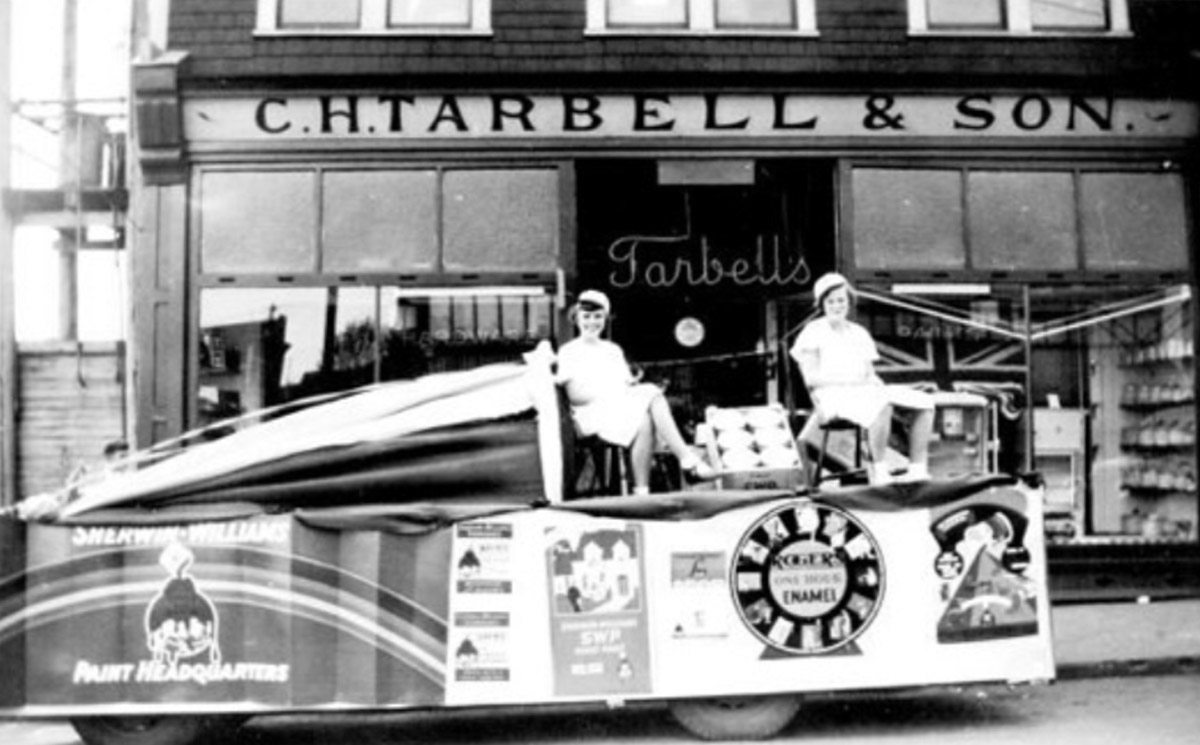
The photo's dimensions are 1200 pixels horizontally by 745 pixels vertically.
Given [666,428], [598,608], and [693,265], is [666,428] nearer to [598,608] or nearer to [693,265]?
[598,608]

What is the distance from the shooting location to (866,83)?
13.0 metres

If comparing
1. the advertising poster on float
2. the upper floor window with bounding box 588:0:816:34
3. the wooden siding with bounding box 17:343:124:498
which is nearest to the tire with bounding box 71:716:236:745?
the advertising poster on float

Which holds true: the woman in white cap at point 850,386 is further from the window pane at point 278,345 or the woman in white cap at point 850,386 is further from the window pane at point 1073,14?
the window pane at point 1073,14

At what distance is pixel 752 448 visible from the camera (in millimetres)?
8766

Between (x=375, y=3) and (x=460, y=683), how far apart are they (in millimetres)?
7443

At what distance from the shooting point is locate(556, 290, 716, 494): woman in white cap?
867cm

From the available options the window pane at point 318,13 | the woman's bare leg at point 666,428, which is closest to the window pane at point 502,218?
the window pane at point 318,13

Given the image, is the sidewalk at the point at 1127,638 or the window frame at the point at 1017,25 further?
the window frame at the point at 1017,25

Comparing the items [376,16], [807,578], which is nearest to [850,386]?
[807,578]

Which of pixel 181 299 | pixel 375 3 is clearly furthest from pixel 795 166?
pixel 181 299

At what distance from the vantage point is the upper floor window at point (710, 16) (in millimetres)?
13023

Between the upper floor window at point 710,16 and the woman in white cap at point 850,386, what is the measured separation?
4.68 meters

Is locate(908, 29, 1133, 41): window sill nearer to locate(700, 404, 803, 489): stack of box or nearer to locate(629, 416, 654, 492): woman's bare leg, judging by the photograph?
locate(700, 404, 803, 489): stack of box

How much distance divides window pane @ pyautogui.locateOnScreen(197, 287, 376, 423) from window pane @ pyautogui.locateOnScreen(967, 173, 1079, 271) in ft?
18.0
